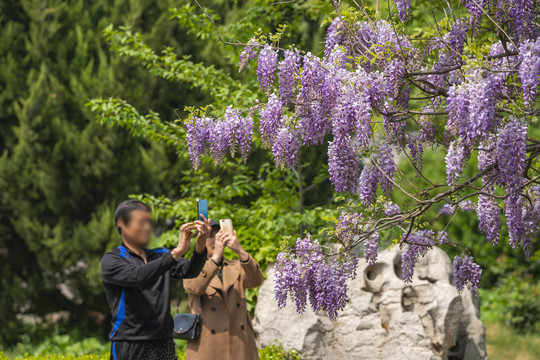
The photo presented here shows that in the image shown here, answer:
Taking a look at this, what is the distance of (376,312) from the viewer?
6398mm

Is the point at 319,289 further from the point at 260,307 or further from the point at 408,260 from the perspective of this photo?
the point at 260,307

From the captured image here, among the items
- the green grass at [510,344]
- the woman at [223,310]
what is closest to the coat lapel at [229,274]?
the woman at [223,310]

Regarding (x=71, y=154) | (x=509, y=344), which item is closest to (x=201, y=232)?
(x=71, y=154)

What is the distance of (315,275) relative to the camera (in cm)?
414

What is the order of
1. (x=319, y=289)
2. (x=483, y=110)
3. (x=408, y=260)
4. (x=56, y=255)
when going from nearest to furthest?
(x=483, y=110)
(x=319, y=289)
(x=408, y=260)
(x=56, y=255)

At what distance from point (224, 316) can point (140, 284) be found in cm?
126

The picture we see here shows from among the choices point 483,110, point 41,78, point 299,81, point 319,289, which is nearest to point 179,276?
point 319,289

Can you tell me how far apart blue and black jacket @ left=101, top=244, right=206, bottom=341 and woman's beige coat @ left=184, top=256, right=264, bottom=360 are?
82 cm

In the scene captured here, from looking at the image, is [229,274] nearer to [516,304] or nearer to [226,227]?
[226,227]

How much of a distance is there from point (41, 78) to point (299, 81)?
603 centimetres

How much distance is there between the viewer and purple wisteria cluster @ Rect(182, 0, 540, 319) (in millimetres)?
3482

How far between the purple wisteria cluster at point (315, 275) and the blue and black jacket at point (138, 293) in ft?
1.97

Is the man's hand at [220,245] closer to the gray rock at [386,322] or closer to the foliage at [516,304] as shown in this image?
the gray rock at [386,322]

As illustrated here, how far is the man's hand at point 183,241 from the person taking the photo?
3668 mm
